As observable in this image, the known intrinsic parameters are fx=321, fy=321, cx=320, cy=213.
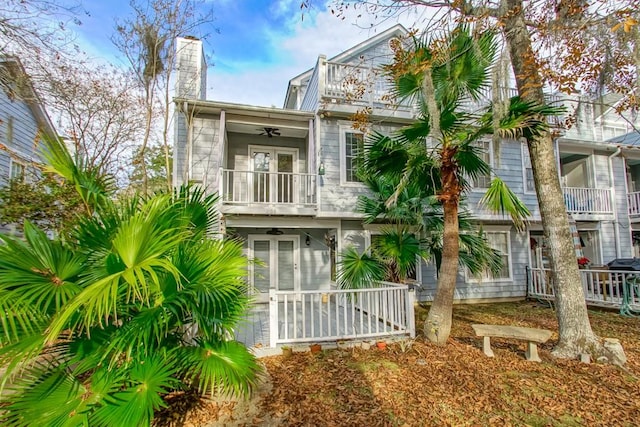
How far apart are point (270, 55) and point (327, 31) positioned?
4928 millimetres

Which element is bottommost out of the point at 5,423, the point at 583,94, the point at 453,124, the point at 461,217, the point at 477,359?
the point at 477,359

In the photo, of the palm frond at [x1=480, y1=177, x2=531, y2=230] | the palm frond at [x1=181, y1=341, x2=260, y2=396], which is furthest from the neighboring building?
the palm frond at [x1=480, y1=177, x2=531, y2=230]

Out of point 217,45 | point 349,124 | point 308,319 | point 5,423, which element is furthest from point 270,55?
point 5,423

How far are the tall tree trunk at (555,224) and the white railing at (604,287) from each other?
2165 mm

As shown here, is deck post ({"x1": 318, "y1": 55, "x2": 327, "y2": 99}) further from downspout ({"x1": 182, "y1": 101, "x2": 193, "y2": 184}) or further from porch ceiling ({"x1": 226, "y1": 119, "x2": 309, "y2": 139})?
downspout ({"x1": 182, "y1": 101, "x2": 193, "y2": 184})

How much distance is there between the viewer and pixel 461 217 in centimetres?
676

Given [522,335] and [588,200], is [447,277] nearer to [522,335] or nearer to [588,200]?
[522,335]

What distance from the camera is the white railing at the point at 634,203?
11.8 meters

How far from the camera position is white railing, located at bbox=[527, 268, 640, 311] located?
782 cm

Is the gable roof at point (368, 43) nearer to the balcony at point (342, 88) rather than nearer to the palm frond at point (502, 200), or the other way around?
the balcony at point (342, 88)

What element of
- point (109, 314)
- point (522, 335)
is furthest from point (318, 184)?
point (109, 314)

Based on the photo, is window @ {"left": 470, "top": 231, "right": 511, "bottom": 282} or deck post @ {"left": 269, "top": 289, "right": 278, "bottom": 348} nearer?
deck post @ {"left": 269, "top": 289, "right": 278, "bottom": 348}

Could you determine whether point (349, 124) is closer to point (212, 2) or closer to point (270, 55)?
point (270, 55)

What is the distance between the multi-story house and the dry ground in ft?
7.69
